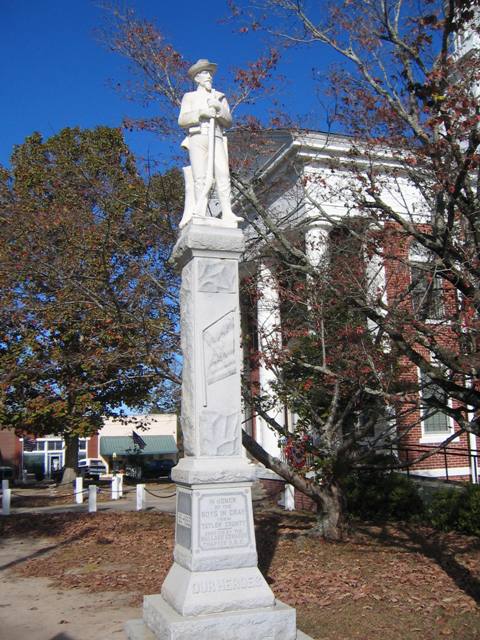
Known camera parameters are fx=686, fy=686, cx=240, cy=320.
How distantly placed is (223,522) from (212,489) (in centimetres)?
33

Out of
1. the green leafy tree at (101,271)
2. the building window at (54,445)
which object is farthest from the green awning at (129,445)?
the green leafy tree at (101,271)

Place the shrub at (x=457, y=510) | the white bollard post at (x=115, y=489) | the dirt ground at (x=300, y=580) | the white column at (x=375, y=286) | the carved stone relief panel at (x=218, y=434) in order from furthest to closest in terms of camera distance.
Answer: the white bollard post at (x=115, y=489) < the shrub at (x=457, y=510) < the white column at (x=375, y=286) < the dirt ground at (x=300, y=580) < the carved stone relief panel at (x=218, y=434)

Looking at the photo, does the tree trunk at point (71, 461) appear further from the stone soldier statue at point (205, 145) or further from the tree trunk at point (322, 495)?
the stone soldier statue at point (205, 145)

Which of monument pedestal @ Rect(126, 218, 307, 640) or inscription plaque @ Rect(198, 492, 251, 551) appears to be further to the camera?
inscription plaque @ Rect(198, 492, 251, 551)

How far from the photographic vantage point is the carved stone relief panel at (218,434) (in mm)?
→ 6859

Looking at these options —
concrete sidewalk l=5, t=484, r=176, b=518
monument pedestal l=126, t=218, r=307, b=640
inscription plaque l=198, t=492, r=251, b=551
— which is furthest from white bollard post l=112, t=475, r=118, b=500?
inscription plaque l=198, t=492, r=251, b=551

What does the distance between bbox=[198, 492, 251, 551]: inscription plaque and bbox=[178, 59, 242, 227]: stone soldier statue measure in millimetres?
3000

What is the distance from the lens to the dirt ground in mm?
7547

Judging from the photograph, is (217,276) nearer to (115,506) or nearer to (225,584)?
(225,584)

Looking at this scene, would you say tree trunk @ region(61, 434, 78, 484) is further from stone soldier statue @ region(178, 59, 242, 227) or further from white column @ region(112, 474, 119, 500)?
stone soldier statue @ region(178, 59, 242, 227)

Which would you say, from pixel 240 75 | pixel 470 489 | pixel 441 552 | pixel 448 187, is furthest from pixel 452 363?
pixel 240 75

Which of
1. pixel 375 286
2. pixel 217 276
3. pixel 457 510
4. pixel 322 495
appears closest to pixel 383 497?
pixel 457 510

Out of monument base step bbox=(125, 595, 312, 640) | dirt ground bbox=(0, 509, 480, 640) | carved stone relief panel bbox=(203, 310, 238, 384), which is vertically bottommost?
dirt ground bbox=(0, 509, 480, 640)

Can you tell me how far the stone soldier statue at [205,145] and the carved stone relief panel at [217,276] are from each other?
59 cm
